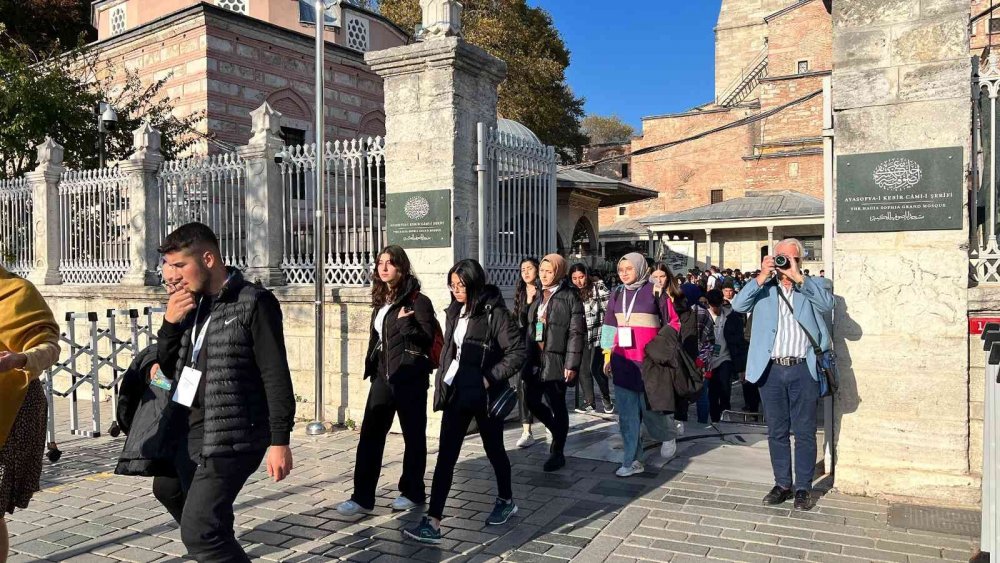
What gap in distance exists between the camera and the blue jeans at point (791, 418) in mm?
5398

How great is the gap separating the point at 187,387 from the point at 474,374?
6.30 feet

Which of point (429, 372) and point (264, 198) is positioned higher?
point (264, 198)

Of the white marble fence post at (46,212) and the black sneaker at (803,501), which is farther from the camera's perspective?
the white marble fence post at (46,212)

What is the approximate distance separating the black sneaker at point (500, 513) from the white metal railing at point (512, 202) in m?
3.19

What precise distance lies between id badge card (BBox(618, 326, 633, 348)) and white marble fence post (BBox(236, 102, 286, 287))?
4303mm

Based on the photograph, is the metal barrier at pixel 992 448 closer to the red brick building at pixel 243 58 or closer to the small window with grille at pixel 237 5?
the red brick building at pixel 243 58

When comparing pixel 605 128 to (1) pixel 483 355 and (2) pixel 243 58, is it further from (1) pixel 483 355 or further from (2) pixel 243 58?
(1) pixel 483 355

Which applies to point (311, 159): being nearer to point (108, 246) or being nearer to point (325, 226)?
point (325, 226)

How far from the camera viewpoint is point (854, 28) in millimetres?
5715

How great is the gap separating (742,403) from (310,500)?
666 centimetres

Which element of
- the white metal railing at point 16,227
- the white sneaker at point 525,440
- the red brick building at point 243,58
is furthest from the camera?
the red brick building at point 243,58

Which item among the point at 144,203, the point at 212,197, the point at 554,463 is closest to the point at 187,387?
the point at 554,463

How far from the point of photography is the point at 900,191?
5539 millimetres

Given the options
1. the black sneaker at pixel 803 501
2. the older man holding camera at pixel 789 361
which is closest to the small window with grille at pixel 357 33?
the older man holding camera at pixel 789 361
